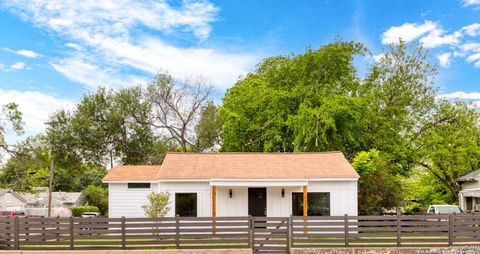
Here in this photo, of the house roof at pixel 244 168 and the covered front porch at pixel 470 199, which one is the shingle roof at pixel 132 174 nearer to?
the house roof at pixel 244 168

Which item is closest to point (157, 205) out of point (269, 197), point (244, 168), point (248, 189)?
point (248, 189)

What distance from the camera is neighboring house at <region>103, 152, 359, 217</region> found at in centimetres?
2016

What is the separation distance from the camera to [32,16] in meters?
29.8

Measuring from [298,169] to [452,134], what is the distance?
20.9 m

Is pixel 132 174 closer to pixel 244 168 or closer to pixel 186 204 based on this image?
pixel 186 204

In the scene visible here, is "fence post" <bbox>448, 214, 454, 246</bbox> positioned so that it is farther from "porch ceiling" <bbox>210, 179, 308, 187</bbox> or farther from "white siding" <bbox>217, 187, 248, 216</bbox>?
"white siding" <bbox>217, 187, 248, 216</bbox>

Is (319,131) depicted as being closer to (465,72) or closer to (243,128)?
(243,128)

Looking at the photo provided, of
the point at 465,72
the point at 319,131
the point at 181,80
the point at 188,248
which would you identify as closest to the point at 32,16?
the point at 181,80

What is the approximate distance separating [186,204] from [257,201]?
3072mm

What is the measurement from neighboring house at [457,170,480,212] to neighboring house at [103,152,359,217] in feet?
48.4

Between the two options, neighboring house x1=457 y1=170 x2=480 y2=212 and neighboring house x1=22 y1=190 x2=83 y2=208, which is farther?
neighboring house x1=22 y1=190 x2=83 y2=208

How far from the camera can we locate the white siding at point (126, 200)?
22.2 metres

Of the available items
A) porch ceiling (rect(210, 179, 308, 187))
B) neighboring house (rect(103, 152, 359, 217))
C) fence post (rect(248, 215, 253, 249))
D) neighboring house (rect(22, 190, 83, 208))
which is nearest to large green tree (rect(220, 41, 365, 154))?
neighboring house (rect(103, 152, 359, 217))

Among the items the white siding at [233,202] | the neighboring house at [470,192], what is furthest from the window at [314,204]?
the neighboring house at [470,192]
